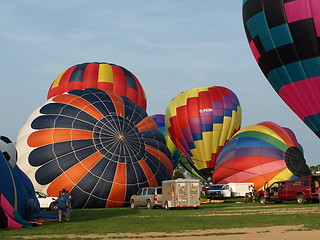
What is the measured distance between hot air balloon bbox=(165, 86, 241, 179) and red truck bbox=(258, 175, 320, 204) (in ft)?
63.5

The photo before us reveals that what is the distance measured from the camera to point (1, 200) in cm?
1764

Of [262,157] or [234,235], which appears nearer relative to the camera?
[234,235]

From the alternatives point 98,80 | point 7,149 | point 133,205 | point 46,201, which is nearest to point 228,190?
point 133,205

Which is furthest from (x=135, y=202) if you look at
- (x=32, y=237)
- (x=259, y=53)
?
(x=32, y=237)

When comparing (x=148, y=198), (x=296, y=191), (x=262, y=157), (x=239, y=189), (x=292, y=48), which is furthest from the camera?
(x=239, y=189)

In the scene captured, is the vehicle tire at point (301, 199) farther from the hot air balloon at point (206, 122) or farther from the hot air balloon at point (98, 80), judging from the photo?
the hot air balloon at point (206, 122)

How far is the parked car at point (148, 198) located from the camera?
101ft

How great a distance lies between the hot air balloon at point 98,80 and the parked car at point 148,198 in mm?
15856

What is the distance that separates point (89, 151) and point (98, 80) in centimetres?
1504

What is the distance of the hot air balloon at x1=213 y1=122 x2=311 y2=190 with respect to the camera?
42.0m

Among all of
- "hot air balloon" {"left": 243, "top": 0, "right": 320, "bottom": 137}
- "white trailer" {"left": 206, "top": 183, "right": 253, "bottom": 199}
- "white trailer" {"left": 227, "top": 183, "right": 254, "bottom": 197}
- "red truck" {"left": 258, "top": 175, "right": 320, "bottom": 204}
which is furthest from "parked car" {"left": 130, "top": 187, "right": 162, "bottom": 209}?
"white trailer" {"left": 227, "top": 183, "right": 254, "bottom": 197}

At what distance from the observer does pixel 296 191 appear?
3281 centimetres

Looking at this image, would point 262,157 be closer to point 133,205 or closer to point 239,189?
point 239,189

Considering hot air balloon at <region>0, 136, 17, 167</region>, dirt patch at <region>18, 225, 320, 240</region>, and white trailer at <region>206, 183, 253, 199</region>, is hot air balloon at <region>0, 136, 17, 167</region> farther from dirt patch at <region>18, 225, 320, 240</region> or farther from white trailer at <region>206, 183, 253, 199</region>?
white trailer at <region>206, 183, 253, 199</region>
